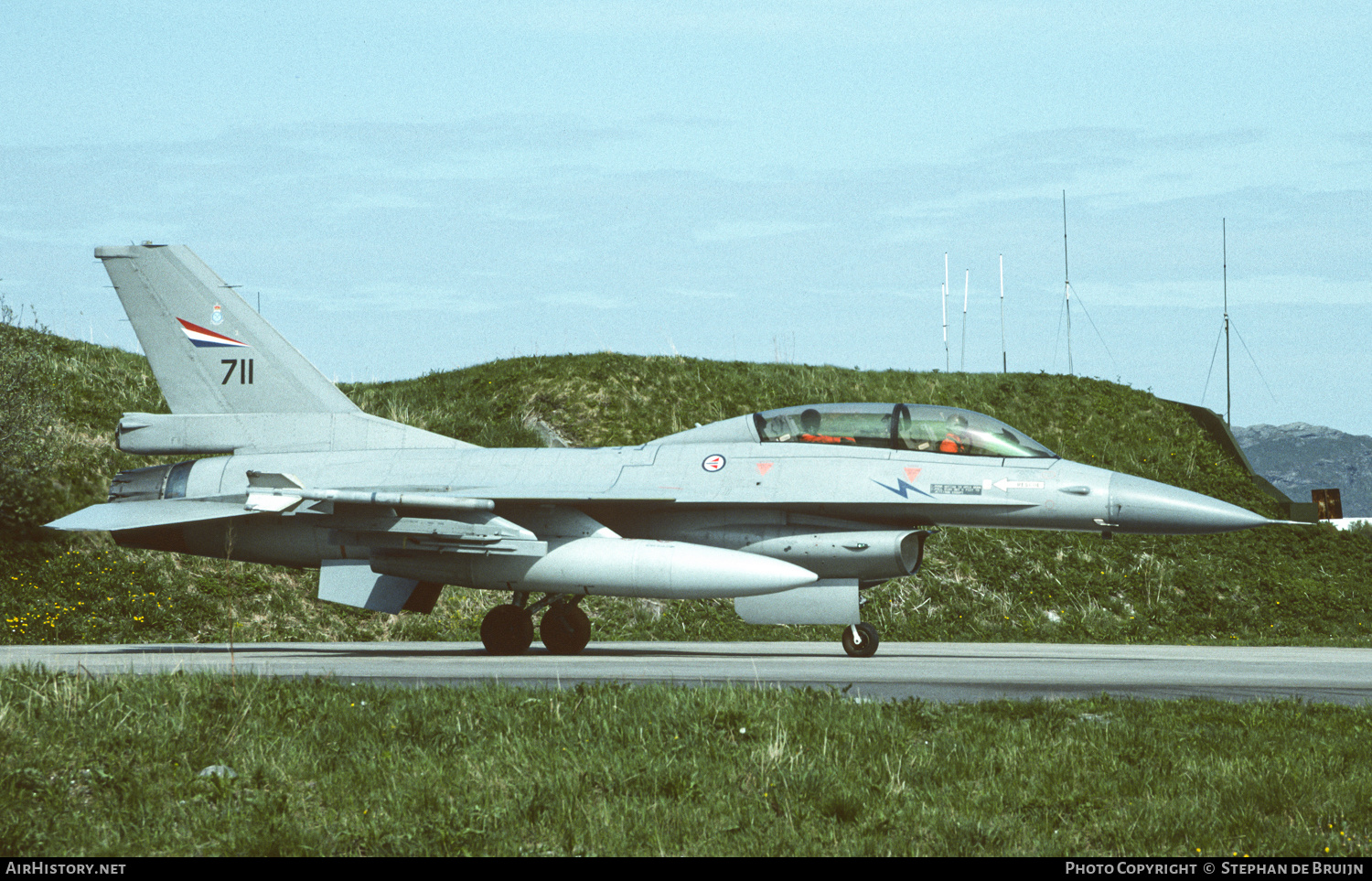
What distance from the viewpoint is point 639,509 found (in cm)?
1672

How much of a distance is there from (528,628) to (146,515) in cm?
527

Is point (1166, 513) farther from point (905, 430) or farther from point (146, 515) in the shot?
point (146, 515)

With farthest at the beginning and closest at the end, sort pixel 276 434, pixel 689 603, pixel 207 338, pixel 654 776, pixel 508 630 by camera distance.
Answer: pixel 689 603
pixel 207 338
pixel 276 434
pixel 508 630
pixel 654 776

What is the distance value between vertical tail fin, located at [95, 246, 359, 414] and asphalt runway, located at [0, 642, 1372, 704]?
368 cm

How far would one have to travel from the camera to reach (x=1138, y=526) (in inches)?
616

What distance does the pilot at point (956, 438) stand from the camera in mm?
16188

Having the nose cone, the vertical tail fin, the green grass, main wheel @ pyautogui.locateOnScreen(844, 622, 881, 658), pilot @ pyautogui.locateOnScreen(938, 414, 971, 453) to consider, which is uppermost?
the vertical tail fin

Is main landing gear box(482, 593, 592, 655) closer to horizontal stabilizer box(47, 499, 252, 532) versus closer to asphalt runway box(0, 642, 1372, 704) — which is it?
asphalt runway box(0, 642, 1372, 704)

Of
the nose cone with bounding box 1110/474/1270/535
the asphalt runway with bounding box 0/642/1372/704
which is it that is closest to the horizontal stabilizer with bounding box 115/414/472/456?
the asphalt runway with bounding box 0/642/1372/704

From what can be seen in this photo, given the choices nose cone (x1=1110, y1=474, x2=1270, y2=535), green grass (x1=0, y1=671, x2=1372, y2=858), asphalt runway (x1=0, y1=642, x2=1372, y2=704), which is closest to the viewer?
green grass (x1=0, y1=671, x2=1372, y2=858)

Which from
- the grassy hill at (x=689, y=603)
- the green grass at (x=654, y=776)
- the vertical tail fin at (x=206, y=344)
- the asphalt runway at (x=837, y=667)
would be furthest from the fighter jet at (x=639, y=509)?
the green grass at (x=654, y=776)

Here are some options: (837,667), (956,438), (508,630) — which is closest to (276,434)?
(508,630)

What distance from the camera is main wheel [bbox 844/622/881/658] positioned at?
16.3m

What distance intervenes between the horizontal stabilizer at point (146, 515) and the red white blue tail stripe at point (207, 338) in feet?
8.61
